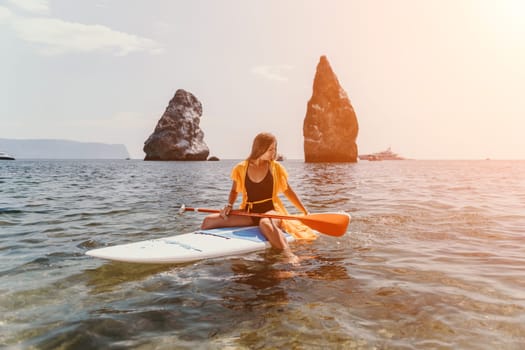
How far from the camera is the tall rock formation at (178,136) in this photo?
106m

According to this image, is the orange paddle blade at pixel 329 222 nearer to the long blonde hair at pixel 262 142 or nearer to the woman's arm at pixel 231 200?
the woman's arm at pixel 231 200

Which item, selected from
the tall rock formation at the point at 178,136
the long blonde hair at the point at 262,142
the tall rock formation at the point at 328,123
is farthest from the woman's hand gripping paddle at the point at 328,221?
the tall rock formation at the point at 178,136

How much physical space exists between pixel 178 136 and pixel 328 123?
42.5 metres

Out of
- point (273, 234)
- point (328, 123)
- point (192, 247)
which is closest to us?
point (192, 247)

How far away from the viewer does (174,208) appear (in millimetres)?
12359

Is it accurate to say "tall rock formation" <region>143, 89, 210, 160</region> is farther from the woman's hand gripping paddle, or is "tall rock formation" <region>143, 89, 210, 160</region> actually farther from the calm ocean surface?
the woman's hand gripping paddle

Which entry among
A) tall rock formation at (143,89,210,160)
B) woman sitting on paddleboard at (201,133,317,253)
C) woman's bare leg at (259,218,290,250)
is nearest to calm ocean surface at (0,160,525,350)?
woman's bare leg at (259,218,290,250)

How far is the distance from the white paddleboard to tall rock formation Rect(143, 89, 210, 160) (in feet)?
334

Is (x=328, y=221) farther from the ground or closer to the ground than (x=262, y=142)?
closer to the ground

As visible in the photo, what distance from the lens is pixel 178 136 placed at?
108m

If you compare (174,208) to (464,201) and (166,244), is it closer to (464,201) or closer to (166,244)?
(166,244)

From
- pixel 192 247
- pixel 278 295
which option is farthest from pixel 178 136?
pixel 278 295

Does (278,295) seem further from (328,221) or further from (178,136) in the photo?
(178,136)

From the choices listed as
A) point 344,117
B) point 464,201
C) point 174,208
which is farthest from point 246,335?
point 344,117
